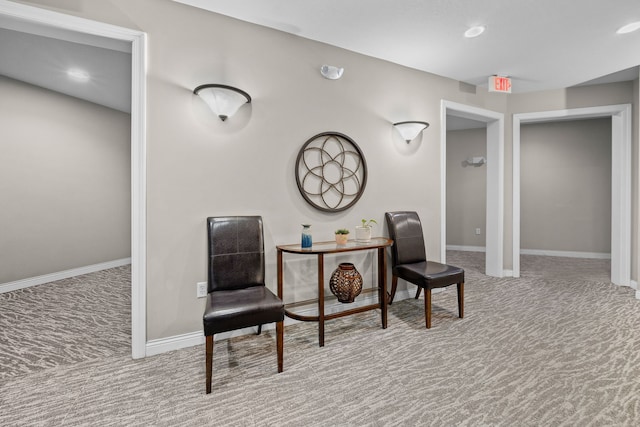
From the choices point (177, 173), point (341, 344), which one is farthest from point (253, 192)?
point (341, 344)

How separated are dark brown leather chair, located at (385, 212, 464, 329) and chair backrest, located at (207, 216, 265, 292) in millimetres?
1408

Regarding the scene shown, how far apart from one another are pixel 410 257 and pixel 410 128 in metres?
1.37

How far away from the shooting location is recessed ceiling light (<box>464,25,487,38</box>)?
2.58 m

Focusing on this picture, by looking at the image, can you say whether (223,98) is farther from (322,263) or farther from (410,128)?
(410,128)

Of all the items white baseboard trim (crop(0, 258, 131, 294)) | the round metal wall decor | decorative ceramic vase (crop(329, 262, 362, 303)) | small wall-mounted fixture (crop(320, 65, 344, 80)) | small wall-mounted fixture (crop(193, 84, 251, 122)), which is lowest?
white baseboard trim (crop(0, 258, 131, 294))

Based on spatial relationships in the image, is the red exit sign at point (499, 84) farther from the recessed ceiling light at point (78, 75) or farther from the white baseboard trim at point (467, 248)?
the recessed ceiling light at point (78, 75)

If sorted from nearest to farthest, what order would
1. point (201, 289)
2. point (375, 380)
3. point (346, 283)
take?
1. point (375, 380)
2. point (201, 289)
3. point (346, 283)

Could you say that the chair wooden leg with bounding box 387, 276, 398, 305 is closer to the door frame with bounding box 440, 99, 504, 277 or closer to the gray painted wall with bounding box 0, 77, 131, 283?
the door frame with bounding box 440, 99, 504, 277

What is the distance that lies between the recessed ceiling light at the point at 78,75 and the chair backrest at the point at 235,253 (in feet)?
9.14

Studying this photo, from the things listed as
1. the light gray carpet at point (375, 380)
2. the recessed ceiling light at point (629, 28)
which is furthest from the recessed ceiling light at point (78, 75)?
the recessed ceiling light at point (629, 28)

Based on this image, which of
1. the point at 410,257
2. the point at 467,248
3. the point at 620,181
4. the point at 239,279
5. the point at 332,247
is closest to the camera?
the point at 239,279

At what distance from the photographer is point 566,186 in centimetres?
545

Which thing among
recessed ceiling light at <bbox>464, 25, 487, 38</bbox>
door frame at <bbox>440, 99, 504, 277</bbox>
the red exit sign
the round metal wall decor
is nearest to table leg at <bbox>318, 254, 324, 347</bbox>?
the round metal wall decor

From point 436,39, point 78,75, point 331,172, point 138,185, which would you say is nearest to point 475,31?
point 436,39
